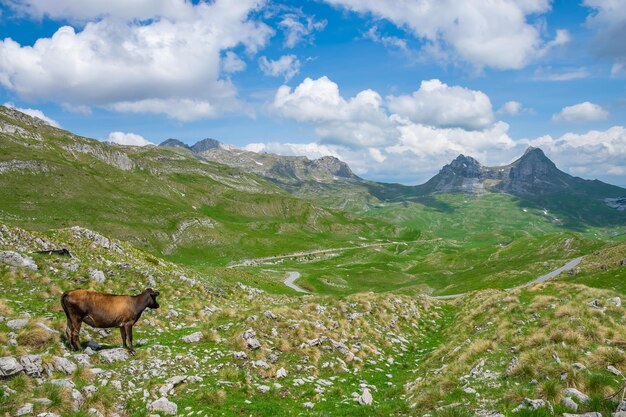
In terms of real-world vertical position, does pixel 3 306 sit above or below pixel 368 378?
above

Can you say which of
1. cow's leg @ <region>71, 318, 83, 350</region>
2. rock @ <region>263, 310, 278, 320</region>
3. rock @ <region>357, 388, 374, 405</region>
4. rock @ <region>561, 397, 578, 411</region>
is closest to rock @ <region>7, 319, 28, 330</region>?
cow's leg @ <region>71, 318, 83, 350</region>

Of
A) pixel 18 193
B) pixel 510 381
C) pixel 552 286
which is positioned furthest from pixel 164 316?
pixel 18 193

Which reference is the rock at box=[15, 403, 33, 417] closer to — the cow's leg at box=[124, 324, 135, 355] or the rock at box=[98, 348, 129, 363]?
the rock at box=[98, 348, 129, 363]

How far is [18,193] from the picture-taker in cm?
19212

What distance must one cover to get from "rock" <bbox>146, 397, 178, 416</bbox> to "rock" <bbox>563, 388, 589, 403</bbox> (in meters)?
13.4

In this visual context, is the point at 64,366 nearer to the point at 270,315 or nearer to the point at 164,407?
the point at 164,407

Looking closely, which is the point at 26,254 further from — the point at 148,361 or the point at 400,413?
the point at 400,413

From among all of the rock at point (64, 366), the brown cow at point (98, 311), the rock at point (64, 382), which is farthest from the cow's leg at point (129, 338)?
the rock at point (64, 382)

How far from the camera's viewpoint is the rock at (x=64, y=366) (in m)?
14.2

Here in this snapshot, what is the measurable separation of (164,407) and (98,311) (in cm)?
622

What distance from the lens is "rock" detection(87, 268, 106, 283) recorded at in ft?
96.7

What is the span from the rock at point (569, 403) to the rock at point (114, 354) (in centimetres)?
1710

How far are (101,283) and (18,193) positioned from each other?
698 feet

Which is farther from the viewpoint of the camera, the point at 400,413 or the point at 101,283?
the point at 101,283
